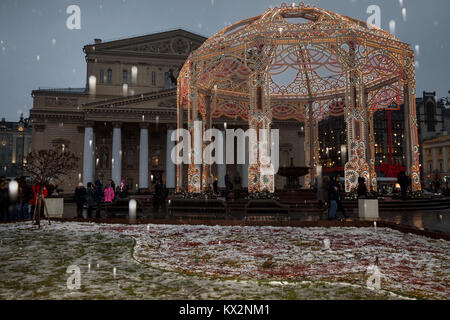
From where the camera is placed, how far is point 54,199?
1483cm

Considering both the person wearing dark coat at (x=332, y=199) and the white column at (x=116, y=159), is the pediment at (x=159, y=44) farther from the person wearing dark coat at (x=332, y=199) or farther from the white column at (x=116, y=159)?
the person wearing dark coat at (x=332, y=199)

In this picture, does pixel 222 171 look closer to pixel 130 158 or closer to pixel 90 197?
pixel 130 158

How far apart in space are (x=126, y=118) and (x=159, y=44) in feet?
47.6

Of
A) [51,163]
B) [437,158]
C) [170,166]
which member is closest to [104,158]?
[51,163]

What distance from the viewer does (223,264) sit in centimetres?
581

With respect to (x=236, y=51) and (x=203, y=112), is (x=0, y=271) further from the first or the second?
(x=203, y=112)

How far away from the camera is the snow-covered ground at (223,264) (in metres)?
4.24

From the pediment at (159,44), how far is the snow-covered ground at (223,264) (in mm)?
41999

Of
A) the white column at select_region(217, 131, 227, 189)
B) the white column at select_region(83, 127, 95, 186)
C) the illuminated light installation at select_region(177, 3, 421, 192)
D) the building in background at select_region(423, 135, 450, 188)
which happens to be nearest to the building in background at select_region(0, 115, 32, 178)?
the white column at select_region(83, 127, 95, 186)

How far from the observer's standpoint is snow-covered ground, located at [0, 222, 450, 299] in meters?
4.24

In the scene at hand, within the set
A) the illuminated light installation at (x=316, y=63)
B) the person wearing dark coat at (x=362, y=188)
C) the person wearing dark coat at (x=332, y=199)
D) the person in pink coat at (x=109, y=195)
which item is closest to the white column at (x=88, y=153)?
the illuminated light installation at (x=316, y=63)

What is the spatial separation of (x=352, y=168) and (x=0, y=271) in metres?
13.3

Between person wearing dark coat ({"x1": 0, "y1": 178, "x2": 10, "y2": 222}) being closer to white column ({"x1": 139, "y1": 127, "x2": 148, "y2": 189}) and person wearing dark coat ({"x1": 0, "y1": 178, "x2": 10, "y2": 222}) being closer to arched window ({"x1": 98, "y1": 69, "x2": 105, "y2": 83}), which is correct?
white column ({"x1": 139, "y1": 127, "x2": 148, "y2": 189})

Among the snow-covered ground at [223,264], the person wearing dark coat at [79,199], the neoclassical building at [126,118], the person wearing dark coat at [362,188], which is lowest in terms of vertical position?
the snow-covered ground at [223,264]
